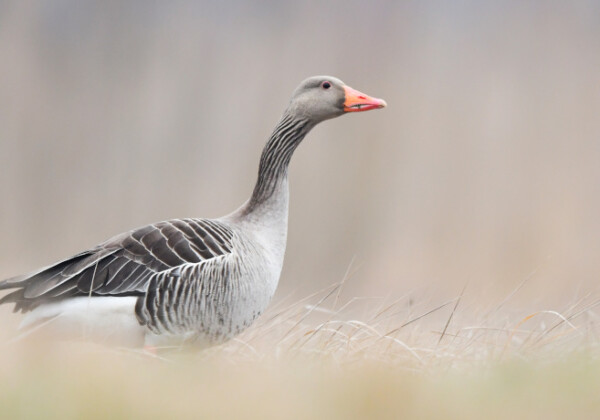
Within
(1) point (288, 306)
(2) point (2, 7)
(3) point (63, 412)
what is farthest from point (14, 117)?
(3) point (63, 412)

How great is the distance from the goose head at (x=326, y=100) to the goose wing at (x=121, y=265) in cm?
126

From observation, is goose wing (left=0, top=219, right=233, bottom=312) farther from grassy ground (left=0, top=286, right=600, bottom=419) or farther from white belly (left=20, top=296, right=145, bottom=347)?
grassy ground (left=0, top=286, right=600, bottom=419)

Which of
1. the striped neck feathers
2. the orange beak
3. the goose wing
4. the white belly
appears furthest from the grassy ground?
the orange beak

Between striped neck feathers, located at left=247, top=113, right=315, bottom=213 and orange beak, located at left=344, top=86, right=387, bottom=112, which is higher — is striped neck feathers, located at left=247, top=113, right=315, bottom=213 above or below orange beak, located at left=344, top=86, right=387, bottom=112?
below

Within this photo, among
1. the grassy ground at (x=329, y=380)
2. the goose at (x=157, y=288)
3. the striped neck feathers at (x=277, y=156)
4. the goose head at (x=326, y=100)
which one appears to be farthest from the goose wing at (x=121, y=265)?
the goose head at (x=326, y=100)

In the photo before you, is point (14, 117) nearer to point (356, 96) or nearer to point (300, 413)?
point (356, 96)

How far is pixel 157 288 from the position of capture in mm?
4645

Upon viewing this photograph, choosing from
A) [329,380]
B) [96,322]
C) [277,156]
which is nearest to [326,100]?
[277,156]

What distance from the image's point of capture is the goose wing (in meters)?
4.65

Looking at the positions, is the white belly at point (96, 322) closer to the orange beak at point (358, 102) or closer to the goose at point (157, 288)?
the goose at point (157, 288)

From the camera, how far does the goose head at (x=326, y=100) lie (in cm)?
563

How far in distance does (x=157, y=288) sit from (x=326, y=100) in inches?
75.2

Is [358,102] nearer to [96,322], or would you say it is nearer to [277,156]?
[277,156]

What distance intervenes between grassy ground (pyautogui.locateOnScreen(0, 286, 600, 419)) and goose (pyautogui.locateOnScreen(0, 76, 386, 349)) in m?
0.17
